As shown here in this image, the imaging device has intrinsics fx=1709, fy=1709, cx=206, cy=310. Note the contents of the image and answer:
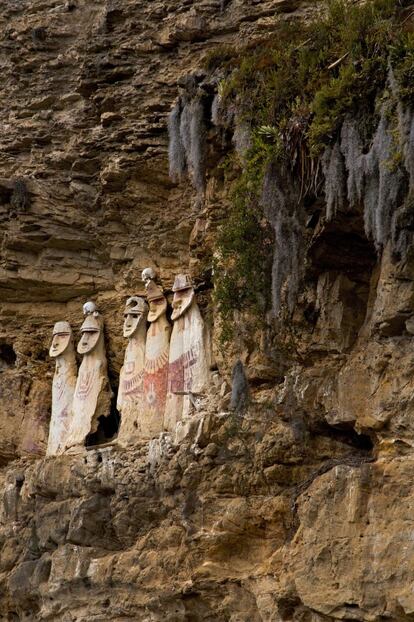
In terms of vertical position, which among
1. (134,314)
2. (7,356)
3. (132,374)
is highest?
(134,314)

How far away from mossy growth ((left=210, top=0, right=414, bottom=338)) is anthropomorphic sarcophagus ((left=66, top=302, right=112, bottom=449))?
282cm

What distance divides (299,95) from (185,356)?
3368mm

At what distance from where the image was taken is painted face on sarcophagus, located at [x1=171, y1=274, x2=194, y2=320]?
742 inches

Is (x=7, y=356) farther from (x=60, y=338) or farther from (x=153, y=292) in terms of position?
(x=153, y=292)

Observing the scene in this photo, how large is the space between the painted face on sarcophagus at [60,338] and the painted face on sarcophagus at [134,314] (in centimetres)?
109

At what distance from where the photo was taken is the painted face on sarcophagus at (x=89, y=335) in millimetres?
20172

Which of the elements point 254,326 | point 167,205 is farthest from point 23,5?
point 254,326

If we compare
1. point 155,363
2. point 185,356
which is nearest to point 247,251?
point 185,356

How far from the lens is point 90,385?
65.3 feet

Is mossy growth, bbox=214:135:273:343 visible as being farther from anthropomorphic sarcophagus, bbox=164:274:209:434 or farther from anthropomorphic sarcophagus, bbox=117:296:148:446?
anthropomorphic sarcophagus, bbox=117:296:148:446

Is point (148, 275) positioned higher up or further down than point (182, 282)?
higher up

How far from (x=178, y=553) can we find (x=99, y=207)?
5.13m

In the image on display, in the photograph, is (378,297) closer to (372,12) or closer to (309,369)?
(309,369)

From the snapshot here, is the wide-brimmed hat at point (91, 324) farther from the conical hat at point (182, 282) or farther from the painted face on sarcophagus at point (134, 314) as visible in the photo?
the conical hat at point (182, 282)
